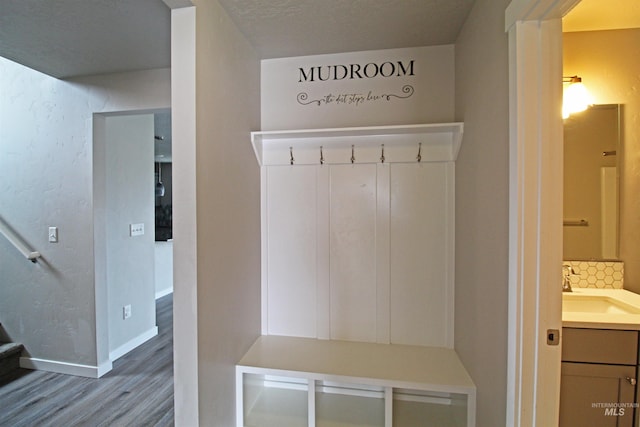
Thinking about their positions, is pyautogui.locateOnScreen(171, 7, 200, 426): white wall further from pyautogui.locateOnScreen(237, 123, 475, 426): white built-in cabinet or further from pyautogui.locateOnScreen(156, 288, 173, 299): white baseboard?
pyautogui.locateOnScreen(156, 288, 173, 299): white baseboard

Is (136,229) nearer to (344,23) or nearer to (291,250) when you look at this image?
(291,250)

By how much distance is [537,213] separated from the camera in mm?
986

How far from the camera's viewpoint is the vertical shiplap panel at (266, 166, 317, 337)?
79.4 inches

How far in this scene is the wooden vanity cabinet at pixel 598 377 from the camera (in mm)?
1286

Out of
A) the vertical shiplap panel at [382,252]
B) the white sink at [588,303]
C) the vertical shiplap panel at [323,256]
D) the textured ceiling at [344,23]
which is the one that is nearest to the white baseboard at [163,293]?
the vertical shiplap panel at [323,256]

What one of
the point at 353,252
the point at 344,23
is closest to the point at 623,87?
the point at 344,23

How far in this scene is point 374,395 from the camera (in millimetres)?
1858

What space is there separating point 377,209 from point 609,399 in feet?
4.74

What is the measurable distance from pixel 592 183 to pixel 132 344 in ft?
13.2

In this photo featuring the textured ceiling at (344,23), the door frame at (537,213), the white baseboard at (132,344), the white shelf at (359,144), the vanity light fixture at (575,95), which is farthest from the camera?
the white baseboard at (132,344)

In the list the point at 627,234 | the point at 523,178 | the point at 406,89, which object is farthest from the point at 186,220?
the point at 627,234

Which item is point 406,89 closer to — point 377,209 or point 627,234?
point 377,209

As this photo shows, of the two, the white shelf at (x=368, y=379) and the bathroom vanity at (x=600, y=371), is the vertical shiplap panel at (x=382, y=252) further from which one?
the bathroom vanity at (x=600, y=371)

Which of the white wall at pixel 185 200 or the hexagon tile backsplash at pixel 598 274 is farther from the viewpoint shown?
the hexagon tile backsplash at pixel 598 274
